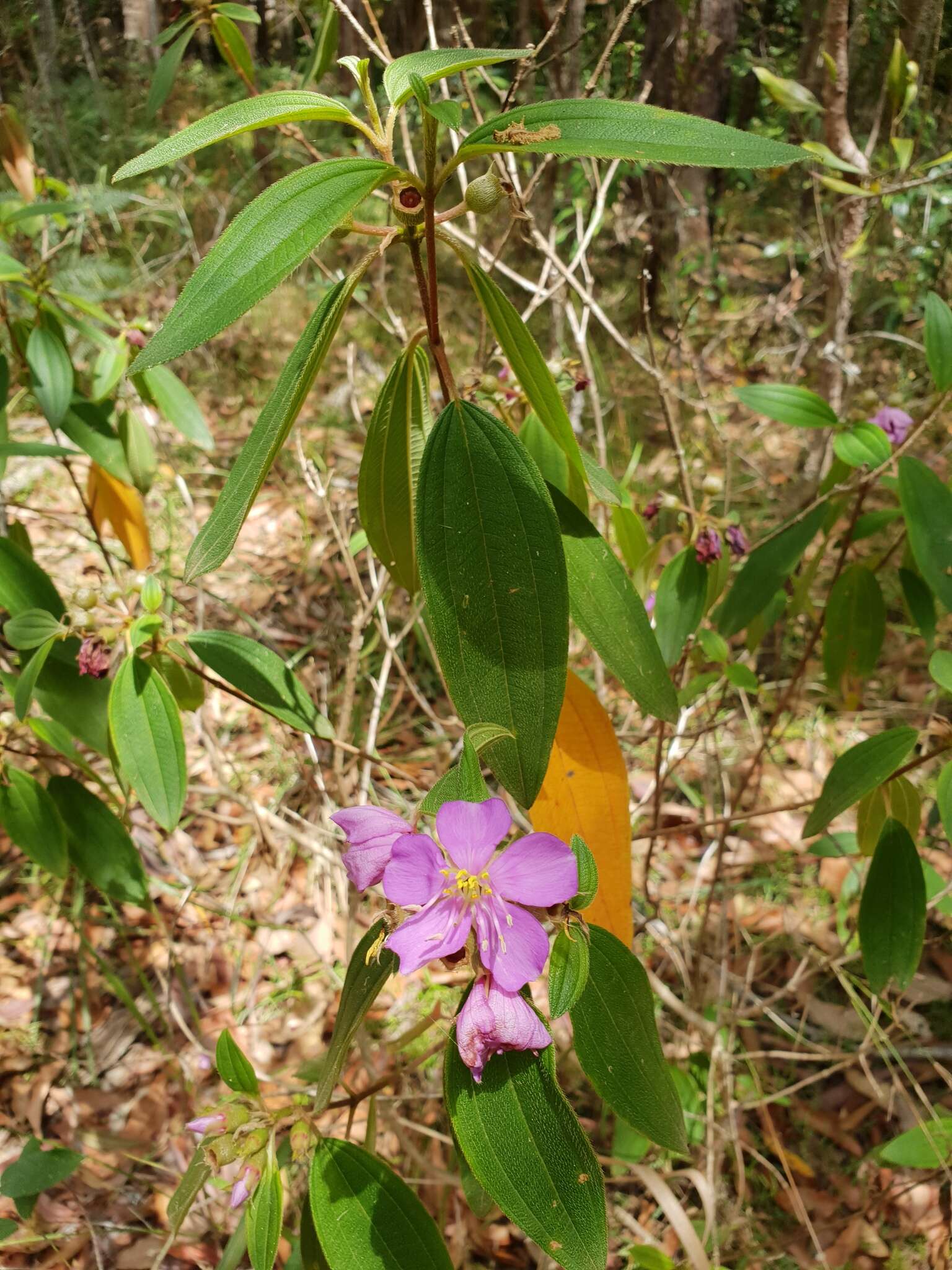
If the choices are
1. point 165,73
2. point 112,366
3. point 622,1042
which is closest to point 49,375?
point 112,366

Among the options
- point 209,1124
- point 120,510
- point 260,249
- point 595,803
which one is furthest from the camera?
point 120,510

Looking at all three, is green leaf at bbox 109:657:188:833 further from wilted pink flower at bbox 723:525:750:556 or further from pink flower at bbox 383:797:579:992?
wilted pink flower at bbox 723:525:750:556

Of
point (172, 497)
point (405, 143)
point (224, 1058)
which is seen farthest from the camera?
point (172, 497)

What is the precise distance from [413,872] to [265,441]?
314 millimetres

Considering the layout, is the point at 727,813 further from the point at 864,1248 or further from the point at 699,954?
the point at 864,1248

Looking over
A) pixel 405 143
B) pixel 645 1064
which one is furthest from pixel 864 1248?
pixel 405 143

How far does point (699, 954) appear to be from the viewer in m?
1.47

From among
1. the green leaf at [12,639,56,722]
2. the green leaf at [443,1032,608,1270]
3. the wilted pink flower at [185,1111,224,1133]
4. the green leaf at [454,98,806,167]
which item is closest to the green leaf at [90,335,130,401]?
the green leaf at [12,639,56,722]

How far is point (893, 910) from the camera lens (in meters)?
1.08

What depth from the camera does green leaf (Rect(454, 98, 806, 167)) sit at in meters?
0.58

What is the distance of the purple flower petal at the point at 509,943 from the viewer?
623mm

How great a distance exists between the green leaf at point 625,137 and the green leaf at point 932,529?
25.8 inches

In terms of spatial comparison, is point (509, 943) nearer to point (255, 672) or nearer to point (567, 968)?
point (567, 968)

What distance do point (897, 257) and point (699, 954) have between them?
2.27 meters
